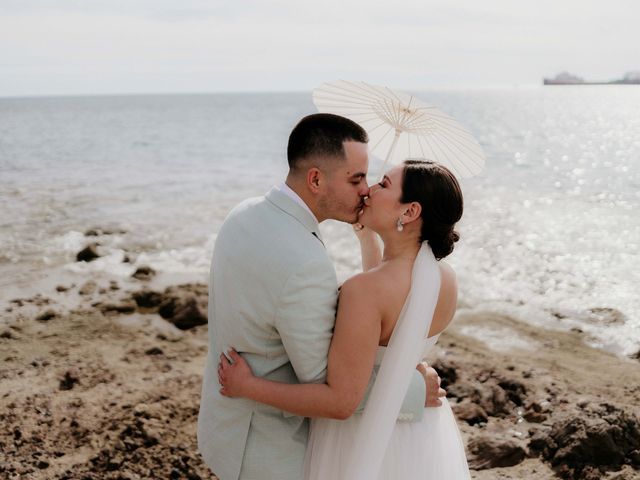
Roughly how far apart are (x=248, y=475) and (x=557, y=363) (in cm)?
593

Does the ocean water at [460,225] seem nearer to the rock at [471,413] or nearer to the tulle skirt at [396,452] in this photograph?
the rock at [471,413]

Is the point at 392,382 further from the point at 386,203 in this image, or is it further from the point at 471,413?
the point at 471,413

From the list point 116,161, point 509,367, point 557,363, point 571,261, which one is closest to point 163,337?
point 509,367

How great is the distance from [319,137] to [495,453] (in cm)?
361

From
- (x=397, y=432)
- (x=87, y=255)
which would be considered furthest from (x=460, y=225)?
(x=397, y=432)

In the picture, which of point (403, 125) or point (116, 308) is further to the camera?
point (116, 308)

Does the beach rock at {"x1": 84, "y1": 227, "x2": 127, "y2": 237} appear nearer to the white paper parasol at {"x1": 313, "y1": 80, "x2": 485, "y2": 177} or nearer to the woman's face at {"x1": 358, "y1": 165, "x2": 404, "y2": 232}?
the white paper parasol at {"x1": 313, "y1": 80, "x2": 485, "y2": 177}

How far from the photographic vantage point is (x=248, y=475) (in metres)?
2.88

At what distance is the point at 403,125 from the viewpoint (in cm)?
366

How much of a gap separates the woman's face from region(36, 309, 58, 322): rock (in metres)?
7.02

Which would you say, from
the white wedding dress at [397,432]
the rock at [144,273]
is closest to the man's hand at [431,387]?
the white wedding dress at [397,432]

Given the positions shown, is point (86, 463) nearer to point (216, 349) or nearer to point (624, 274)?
point (216, 349)

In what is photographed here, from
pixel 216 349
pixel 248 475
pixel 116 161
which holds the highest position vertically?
pixel 216 349

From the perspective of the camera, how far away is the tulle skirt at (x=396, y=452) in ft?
10.1
